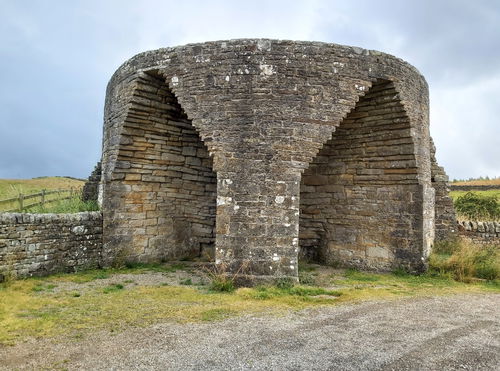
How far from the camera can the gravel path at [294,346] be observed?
3795 millimetres

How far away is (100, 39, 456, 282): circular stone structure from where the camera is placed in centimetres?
681

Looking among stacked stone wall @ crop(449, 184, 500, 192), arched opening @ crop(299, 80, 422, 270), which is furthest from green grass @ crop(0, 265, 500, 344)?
stacked stone wall @ crop(449, 184, 500, 192)

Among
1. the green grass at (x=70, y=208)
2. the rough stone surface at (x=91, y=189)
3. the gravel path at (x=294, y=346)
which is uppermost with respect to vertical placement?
the rough stone surface at (x=91, y=189)

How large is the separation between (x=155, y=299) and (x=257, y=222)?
2048 millimetres

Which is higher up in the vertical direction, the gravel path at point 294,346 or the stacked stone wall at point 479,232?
the stacked stone wall at point 479,232

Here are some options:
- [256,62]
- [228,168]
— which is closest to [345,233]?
[228,168]

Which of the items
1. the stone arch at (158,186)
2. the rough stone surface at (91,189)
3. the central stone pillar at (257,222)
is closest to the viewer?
the central stone pillar at (257,222)

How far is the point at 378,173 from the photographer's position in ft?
27.6

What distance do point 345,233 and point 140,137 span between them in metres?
5.00

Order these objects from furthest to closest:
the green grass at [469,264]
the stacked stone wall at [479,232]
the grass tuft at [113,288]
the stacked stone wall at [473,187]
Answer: the stacked stone wall at [473,187] < the stacked stone wall at [479,232] < the green grass at [469,264] < the grass tuft at [113,288]

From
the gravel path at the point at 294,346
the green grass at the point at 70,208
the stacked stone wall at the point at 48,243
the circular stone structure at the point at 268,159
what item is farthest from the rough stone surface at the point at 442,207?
the green grass at the point at 70,208

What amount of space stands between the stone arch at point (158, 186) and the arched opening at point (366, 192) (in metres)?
2.47

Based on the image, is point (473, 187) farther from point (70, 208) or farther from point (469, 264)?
point (70, 208)

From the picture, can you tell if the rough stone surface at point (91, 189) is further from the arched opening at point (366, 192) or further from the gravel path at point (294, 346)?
the gravel path at point (294, 346)
